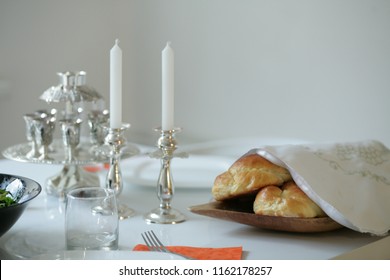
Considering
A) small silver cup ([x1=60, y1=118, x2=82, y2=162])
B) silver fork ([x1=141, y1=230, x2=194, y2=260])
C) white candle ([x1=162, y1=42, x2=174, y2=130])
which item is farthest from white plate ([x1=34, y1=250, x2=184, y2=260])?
small silver cup ([x1=60, y1=118, x2=82, y2=162])

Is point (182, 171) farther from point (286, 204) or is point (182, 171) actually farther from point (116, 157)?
point (286, 204)

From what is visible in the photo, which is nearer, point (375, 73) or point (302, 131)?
point (375, 73)

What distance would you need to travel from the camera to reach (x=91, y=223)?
948 mm

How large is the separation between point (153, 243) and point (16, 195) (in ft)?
0.77

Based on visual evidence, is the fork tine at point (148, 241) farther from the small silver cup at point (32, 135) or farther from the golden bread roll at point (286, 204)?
the small silver cup at point (32, 135)

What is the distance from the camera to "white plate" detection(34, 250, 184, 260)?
87 cm

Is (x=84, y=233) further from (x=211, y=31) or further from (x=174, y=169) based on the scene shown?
(x=211, y=31)

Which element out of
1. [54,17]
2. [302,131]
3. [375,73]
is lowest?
[302,131]

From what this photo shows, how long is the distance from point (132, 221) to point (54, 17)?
7.08 feet

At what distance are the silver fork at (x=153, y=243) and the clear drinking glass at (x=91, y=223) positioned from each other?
0.16 ft

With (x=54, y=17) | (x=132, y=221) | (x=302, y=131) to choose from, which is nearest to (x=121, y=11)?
(x=54, y=17)

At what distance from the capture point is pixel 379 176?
109 cm

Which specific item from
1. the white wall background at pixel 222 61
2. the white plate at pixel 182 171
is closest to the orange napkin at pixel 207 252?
the white plate at pixel 182 171
